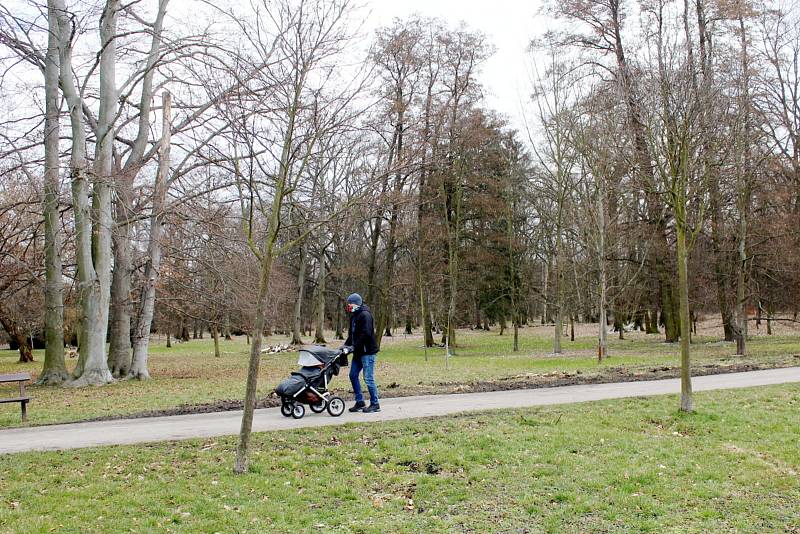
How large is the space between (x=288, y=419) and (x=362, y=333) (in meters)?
1.75

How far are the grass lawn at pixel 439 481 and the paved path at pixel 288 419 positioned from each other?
68 centimetres

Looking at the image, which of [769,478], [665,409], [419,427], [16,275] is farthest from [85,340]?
[769,478]

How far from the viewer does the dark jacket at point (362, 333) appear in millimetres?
10086

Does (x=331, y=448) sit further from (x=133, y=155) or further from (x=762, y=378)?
Answer: (x=133, y=155)

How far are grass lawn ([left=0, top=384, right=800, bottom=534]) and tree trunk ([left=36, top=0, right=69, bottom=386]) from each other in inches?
460

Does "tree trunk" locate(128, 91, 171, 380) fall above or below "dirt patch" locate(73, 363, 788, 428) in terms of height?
above

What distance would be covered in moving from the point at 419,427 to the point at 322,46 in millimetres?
5219

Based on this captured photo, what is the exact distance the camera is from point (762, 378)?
1441cm

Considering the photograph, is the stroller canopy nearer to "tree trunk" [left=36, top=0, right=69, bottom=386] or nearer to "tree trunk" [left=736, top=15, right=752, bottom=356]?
"tree trunk" [left=36, top=0, right=69, bottom=386]

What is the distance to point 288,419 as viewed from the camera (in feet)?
32.8

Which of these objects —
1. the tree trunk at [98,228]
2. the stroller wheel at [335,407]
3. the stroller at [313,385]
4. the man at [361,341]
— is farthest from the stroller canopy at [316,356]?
the tree trunk at [98,228]

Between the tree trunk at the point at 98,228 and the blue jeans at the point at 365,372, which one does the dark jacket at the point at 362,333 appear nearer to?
the blue jeans at the point at 365,372

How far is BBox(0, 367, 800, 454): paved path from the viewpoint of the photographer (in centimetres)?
889

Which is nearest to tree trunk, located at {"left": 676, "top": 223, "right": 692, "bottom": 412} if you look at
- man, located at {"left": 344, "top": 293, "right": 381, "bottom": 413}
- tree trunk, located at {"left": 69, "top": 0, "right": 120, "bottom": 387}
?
man, located at {"left": 344, "top": 293, "right": 381, "bottom": 413}
